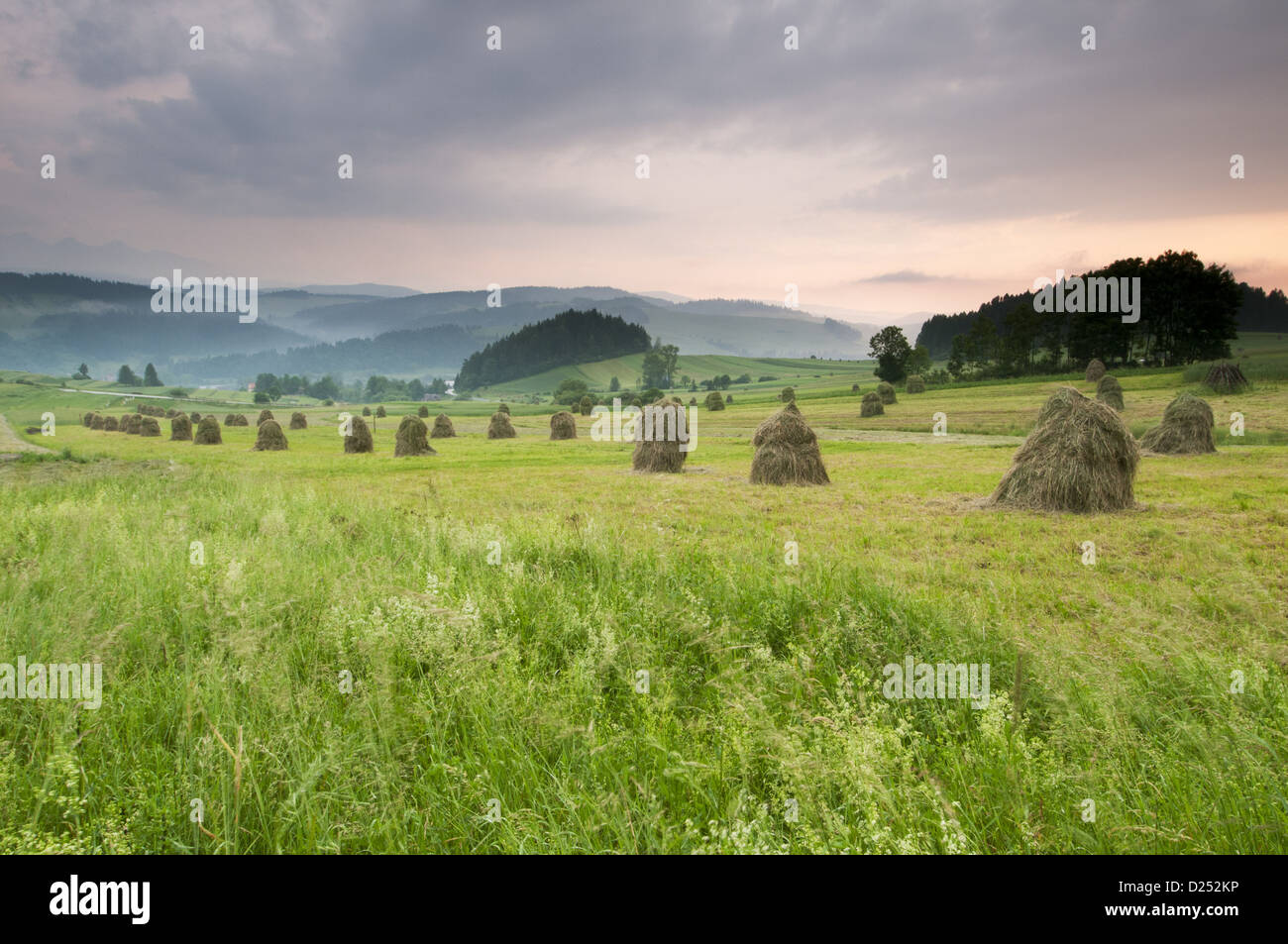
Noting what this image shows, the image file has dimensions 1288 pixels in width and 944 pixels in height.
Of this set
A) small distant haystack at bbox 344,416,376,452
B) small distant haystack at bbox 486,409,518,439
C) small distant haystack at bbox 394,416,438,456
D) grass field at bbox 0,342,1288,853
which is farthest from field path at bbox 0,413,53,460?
small distant haystack at bbox 486,409,518,439

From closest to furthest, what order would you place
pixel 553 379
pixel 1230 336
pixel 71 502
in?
1. pixel 71 502
2. pixel 1230 336
3. pixel 553 379

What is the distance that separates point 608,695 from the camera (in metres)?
3.95

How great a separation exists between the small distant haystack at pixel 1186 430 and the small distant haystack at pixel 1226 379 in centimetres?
2597

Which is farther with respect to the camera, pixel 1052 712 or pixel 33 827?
pixel 1052 712

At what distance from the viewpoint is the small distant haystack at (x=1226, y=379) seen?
40.0 metres

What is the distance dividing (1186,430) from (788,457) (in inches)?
651

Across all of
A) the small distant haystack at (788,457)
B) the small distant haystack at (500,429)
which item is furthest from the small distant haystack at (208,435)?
the small distant haystack at (788,457)

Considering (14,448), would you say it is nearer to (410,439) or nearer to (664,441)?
(410,439)

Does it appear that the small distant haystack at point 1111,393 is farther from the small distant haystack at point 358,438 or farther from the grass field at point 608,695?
the small distant haystack at point 358,438

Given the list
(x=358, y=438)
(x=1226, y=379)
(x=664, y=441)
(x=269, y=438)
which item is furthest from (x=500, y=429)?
(x=1226, y=379)

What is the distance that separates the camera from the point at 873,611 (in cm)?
559
